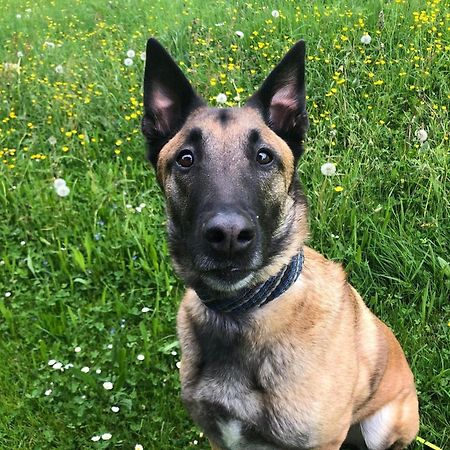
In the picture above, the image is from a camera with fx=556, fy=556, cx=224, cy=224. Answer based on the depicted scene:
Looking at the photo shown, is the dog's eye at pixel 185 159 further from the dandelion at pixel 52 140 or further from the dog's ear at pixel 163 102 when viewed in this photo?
the dandelion at pixel 52 140

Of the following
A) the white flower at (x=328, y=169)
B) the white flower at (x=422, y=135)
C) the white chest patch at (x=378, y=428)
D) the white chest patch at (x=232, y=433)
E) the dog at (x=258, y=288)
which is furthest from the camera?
the white flower at (x=422, y=135)

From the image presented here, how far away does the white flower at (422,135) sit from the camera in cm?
370

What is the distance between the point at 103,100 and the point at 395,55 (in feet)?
8.05

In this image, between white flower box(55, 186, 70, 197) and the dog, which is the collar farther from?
white flower box(55, 186, 70, 197)

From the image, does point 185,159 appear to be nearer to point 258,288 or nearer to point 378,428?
point 258,288

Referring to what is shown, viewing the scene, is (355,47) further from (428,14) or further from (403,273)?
(403,273)

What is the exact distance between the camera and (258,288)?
226 cm

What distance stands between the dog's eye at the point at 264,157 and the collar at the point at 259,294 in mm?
428

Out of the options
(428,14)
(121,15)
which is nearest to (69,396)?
(428,14)

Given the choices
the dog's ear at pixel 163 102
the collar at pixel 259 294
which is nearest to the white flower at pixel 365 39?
the dog's ear at pixel 163 102

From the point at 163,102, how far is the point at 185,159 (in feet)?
1.29

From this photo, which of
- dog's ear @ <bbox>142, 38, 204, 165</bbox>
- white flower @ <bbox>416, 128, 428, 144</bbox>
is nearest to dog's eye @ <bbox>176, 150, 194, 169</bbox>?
dog's ear @ <bbox>142, 38, 204, 165</bbox>

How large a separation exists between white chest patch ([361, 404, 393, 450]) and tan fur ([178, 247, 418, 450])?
164 mm

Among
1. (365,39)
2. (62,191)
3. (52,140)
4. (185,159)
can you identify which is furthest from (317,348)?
(52,140)
